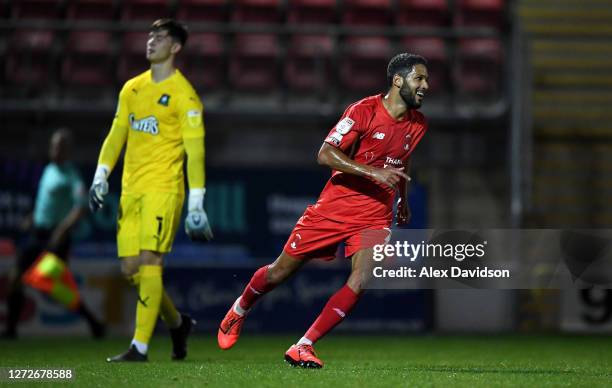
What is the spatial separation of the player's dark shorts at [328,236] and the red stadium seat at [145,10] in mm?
8691

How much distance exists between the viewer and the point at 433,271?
292 inches

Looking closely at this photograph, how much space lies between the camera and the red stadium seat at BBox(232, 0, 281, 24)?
1484 centimetres

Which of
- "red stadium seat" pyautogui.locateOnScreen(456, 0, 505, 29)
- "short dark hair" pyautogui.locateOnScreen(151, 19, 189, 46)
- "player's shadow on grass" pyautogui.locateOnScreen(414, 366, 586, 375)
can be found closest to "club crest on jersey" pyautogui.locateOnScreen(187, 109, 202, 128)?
"short dark hair" pyautogui.locateOnScreen(151, 19, 189, 46)

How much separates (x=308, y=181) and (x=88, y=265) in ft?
8.93

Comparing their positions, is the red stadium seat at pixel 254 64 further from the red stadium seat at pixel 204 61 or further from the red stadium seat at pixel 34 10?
the red stadium seat at pixel 34 10

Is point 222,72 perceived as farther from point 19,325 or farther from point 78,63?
point 19,325

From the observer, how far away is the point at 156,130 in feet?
23.7

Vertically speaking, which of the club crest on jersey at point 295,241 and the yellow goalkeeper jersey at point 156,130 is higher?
the yellow goalkeeper jersey at point 156,130

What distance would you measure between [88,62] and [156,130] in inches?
289

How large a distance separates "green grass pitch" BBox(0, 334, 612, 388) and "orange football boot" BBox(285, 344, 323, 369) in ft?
0.17

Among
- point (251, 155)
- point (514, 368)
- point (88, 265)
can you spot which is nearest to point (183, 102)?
point (514, 368)

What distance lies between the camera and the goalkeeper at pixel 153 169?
7.12 m

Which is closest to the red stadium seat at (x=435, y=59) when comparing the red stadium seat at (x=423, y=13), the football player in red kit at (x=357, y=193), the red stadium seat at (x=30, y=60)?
the red stadium seat at (x=423, y=13)

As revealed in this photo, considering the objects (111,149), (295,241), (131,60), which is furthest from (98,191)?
(131,60)
